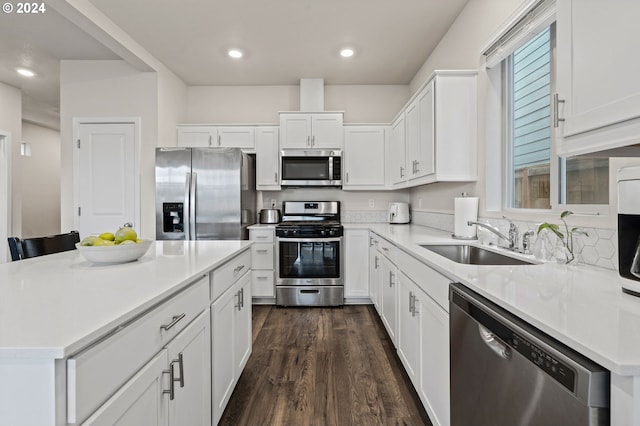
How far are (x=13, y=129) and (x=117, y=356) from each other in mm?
5700

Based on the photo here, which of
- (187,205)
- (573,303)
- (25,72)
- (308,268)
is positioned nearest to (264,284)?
(308,268)

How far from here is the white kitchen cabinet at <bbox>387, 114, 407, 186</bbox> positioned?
3266 mm

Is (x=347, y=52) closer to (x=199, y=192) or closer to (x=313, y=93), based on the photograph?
(x=313, y=93)

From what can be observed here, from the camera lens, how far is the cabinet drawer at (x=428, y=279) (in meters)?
1.35

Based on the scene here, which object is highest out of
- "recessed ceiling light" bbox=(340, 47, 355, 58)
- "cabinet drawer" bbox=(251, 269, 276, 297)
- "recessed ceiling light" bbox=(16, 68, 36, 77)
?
"recessed ceiling light" bbox=(16, 68, 36, 77)

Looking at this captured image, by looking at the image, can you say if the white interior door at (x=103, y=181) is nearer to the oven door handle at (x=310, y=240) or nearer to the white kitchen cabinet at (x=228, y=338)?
the oven door handle at (x=310, y=240)

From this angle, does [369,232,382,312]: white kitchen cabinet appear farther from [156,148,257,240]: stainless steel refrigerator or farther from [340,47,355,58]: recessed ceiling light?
[340,47,355,58]: recessed ceiling light

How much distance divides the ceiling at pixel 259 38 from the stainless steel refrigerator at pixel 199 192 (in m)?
1.06

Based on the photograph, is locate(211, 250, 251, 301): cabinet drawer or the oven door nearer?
locate(211, 250, 251, 301): cabinet drawer

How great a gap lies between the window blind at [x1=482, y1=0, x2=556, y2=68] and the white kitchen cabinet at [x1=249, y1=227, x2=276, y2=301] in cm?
261

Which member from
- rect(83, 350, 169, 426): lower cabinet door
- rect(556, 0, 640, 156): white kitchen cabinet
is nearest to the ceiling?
rect(556, 0, 640, 156): white kitchen cabinet

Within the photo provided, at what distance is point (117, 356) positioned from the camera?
776 mm

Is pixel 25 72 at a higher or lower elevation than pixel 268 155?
higher

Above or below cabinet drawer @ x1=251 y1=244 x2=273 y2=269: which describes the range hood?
above
